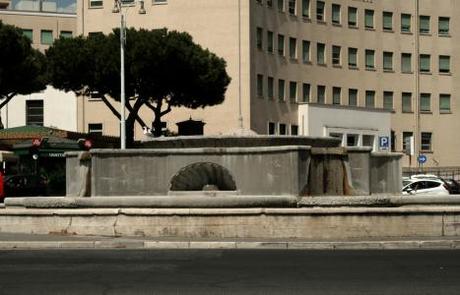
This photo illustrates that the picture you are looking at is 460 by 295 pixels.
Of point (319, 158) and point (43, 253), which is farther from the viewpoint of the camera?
point (319, 158)

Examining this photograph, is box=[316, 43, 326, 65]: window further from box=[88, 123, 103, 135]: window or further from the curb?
the curb

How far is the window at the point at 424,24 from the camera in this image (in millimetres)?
77312

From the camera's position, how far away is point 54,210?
63.0ft

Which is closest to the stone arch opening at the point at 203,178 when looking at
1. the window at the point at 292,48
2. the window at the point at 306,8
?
the window at the point at 292,48

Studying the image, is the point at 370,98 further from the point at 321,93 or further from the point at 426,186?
the point at 426,186

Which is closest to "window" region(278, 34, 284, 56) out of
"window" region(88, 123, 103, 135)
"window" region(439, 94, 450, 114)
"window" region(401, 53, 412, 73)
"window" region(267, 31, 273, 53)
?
"window" region(267, 31, 273, 53)

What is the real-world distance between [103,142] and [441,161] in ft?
114

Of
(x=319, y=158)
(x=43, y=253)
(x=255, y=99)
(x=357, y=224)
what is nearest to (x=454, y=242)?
(x=357, y=224)

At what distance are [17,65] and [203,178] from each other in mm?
36619

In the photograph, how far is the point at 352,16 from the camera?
244 feet

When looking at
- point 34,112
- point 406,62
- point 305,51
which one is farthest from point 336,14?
point 34,112

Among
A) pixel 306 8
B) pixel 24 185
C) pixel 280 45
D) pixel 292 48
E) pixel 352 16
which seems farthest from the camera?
pixel 352 16

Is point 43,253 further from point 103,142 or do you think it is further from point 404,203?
point 103,142

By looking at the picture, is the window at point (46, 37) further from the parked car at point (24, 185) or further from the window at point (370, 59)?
the parked car at point (24, 185)
